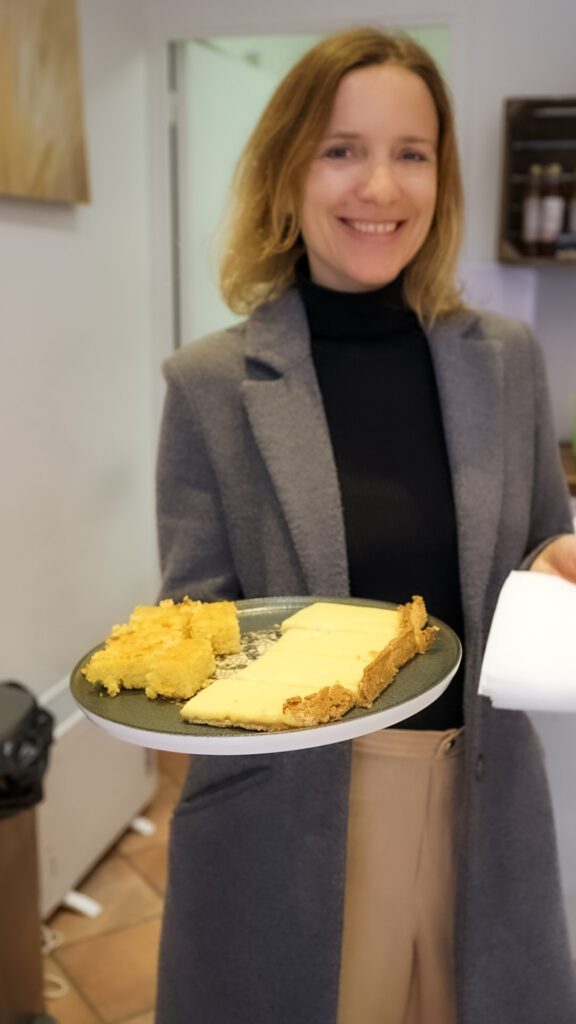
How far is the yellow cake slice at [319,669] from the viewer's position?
827 mm

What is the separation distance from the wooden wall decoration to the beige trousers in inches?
56.4

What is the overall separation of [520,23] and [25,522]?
Result: 6.09 feet

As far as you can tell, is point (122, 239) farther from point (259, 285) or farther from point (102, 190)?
point (259, 285)

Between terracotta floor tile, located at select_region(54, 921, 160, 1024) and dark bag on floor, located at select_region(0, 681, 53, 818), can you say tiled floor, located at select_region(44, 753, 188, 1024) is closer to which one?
terracotta floor tile, located at select_region(54, 921, 160, 1024)

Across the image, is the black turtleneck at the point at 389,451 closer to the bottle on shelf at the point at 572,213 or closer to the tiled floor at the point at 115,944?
the tiled floor at the point at 115,944

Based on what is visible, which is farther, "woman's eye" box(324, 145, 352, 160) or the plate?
"woman's eye" box(324, 145, 352, 160)

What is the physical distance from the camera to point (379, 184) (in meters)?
1.20

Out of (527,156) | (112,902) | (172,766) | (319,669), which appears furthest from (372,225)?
(172,766)

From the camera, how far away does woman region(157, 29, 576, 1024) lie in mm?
1193

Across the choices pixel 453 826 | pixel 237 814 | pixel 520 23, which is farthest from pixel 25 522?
pixel 520 23

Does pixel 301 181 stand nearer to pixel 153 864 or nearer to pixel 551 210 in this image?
pixel 551 210

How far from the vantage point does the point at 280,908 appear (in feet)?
3.94

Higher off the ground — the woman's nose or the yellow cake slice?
the woman's nose

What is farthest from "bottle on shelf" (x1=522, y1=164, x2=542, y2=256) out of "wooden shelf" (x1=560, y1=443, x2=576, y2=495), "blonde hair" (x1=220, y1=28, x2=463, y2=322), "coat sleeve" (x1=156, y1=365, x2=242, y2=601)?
"coat sleeve" (x1=156, y1=365, x2=242, y2=601)
